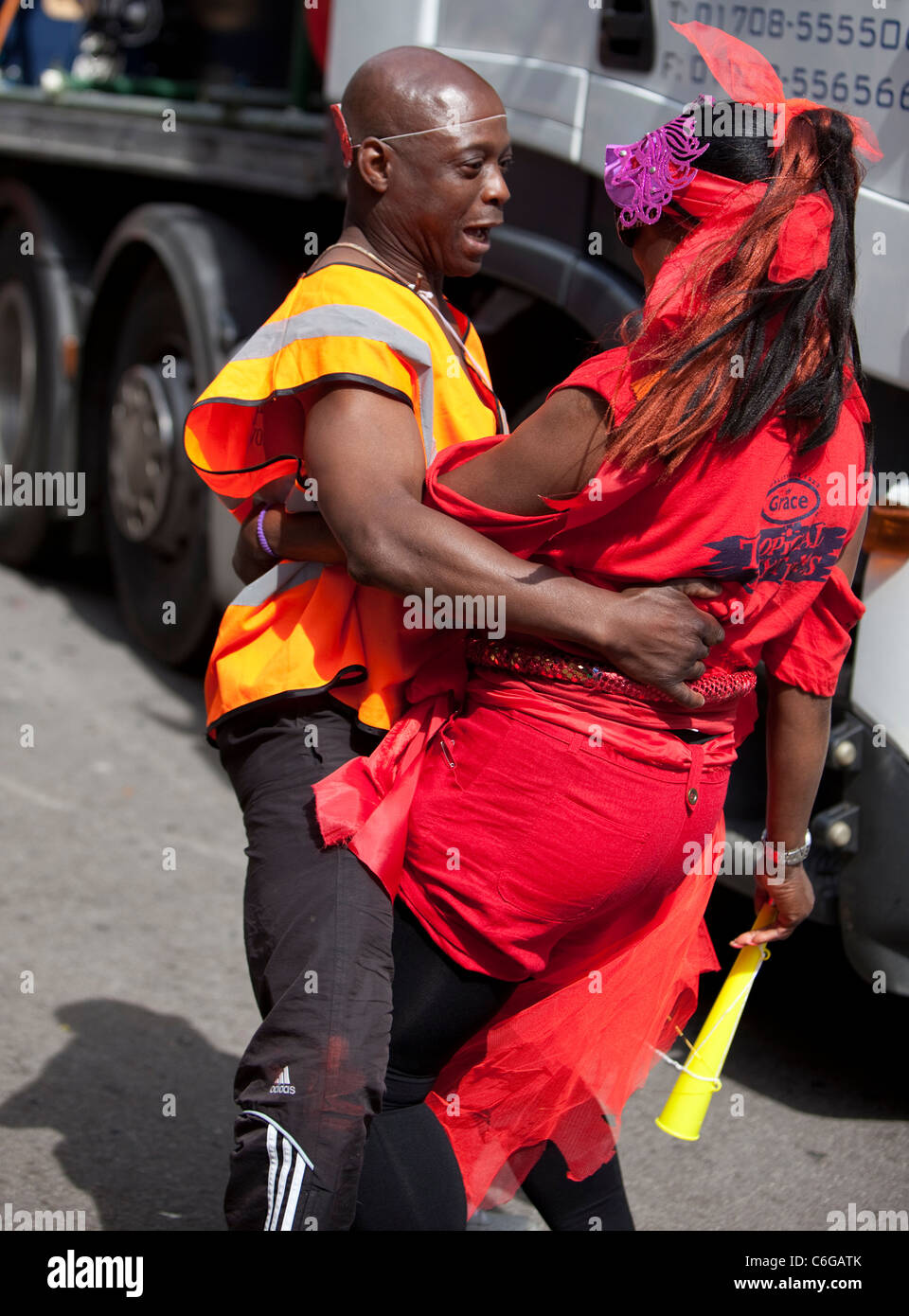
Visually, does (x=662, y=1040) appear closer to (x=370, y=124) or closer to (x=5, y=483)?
(x=370, y=124)

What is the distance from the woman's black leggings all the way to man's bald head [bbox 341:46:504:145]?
43.0 inches

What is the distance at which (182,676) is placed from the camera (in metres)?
6.08

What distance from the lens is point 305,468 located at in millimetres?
2086

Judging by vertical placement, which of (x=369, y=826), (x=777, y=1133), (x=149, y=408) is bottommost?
(x=777, y=1133)

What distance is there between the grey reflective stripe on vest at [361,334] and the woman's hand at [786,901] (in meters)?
0.84

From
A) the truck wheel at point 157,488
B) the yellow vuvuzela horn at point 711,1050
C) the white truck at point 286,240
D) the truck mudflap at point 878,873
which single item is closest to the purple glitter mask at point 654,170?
the white truck at point 286,240

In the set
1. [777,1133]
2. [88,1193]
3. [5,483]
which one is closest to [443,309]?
[88,1193]

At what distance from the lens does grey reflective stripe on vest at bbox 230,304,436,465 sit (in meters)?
2.01

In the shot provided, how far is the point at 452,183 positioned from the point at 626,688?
2.56ft

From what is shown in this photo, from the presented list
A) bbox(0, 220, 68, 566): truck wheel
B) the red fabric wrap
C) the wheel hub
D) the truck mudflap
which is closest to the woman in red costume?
the red fabric wrap

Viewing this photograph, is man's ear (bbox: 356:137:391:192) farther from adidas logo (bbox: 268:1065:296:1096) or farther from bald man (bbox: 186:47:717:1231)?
adidas logo (bbox: 268:1065:296:1096)

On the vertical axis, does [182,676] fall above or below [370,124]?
below

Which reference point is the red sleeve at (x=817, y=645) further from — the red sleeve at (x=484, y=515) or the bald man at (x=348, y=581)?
the red sleeve at (x=484, y=515)

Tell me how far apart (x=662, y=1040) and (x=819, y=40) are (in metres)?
1.91
